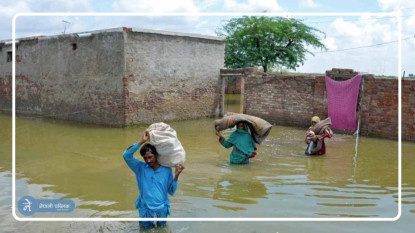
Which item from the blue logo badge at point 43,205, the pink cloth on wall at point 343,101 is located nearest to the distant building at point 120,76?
the pink cloth on wall at point 343,101

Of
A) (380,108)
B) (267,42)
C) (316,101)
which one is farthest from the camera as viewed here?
(267,42)

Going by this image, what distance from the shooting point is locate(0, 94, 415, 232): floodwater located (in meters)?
4.38

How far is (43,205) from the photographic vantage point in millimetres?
4828

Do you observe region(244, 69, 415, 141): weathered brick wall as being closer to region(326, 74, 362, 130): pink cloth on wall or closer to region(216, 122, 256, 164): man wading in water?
region(326, 74, 362, 130): pink cloth on wall

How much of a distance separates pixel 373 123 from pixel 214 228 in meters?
8.04

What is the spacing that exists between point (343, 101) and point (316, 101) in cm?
105

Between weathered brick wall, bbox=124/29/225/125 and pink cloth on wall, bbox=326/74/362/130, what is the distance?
4971 mm

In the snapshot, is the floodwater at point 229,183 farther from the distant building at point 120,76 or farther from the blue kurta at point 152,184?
the distant building at point 120,76

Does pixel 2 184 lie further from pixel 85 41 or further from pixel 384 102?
pixel 384 102

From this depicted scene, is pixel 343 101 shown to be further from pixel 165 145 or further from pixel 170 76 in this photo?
pixel 165 145

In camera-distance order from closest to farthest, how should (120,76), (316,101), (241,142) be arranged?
(241,142)
(316,101)
(120,76)

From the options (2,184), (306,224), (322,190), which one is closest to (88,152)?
(2,184)

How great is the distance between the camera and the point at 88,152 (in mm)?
8617

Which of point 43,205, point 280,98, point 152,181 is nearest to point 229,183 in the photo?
point 152,181
